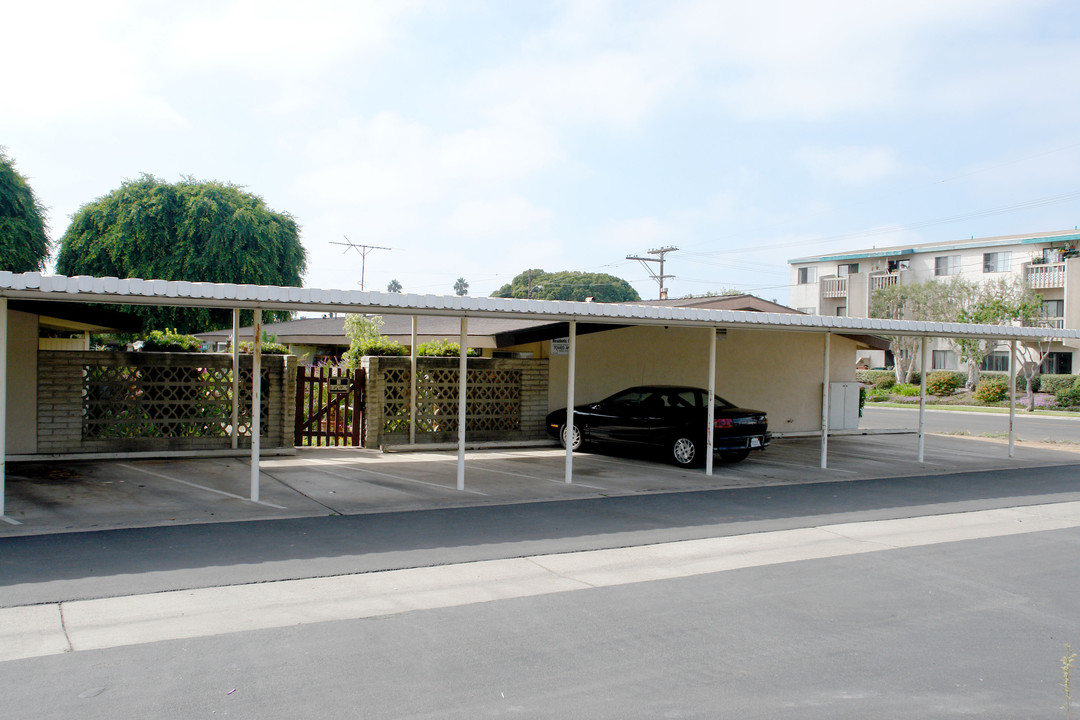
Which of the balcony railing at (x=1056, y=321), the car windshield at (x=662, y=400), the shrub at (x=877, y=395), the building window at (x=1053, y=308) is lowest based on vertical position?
the shrub at (x=877, y=395)

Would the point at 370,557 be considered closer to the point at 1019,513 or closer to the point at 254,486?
the point at 254,486

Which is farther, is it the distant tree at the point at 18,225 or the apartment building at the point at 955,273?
the apartment building at the point at 955,273

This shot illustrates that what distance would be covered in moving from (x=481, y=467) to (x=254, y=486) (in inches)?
166

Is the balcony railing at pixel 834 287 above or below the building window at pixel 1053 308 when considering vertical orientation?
above

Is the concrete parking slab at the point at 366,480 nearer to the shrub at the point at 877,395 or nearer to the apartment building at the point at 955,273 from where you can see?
the shrub at the point at 877,395

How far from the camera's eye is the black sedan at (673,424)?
13312 millimetres

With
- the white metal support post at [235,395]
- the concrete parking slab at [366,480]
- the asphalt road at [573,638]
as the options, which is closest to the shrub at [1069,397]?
the concrete parking slab at [366,480]

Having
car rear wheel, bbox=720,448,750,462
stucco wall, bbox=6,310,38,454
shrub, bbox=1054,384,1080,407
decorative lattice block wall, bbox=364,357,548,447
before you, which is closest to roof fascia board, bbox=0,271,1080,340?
car rear wheel, bbox=720,448,750,462

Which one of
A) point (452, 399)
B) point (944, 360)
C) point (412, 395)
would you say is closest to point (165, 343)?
point (412, 395)

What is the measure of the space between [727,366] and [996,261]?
3174 cm

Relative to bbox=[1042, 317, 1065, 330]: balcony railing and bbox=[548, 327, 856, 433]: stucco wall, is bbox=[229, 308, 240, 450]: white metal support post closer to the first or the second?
bbox=[548, 327, 856, 433]: stucco wall

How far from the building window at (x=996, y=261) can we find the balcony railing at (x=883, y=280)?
441cm

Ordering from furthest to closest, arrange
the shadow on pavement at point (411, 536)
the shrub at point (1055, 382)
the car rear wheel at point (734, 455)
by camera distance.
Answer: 1. the shrub at point (1055, 382)
2. the car rear wheel at point (734, 455)
3. the shadow on pavement at point (411, 536)

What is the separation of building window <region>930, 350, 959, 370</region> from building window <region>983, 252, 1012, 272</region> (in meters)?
4.85
